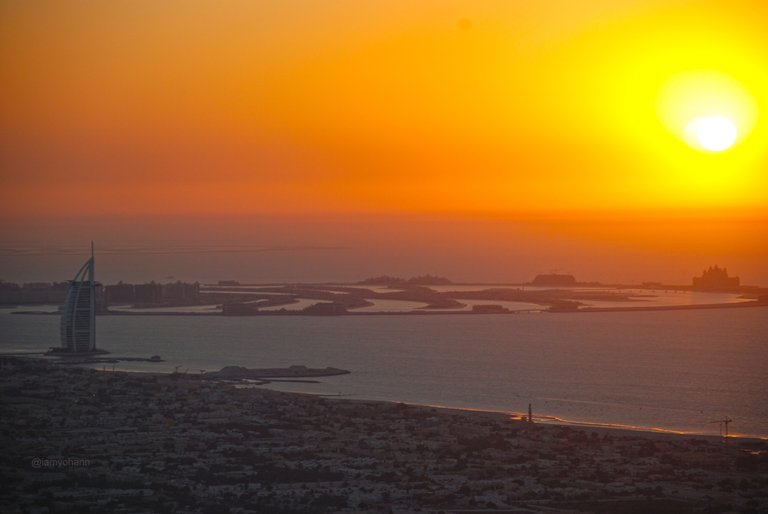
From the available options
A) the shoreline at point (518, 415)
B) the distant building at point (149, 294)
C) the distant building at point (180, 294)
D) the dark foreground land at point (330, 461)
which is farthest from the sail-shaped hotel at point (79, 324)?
the distant building at point (180, 294)

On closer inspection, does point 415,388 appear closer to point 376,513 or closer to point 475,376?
point 475,376

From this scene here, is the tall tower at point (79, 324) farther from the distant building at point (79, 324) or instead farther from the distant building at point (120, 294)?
the distant building at point (120, 294)

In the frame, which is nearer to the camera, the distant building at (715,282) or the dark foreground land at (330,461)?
the dark foreground land at (330,461)

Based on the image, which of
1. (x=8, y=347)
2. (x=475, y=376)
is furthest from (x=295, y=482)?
(x=8, y=347)

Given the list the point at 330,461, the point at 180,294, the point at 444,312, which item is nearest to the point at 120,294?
the point at 180,294

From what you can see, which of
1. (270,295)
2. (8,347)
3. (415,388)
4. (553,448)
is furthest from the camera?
(270,295)

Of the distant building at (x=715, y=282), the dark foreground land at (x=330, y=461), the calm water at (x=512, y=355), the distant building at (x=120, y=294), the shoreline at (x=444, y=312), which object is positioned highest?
the distant building at (x=715, y=282)
